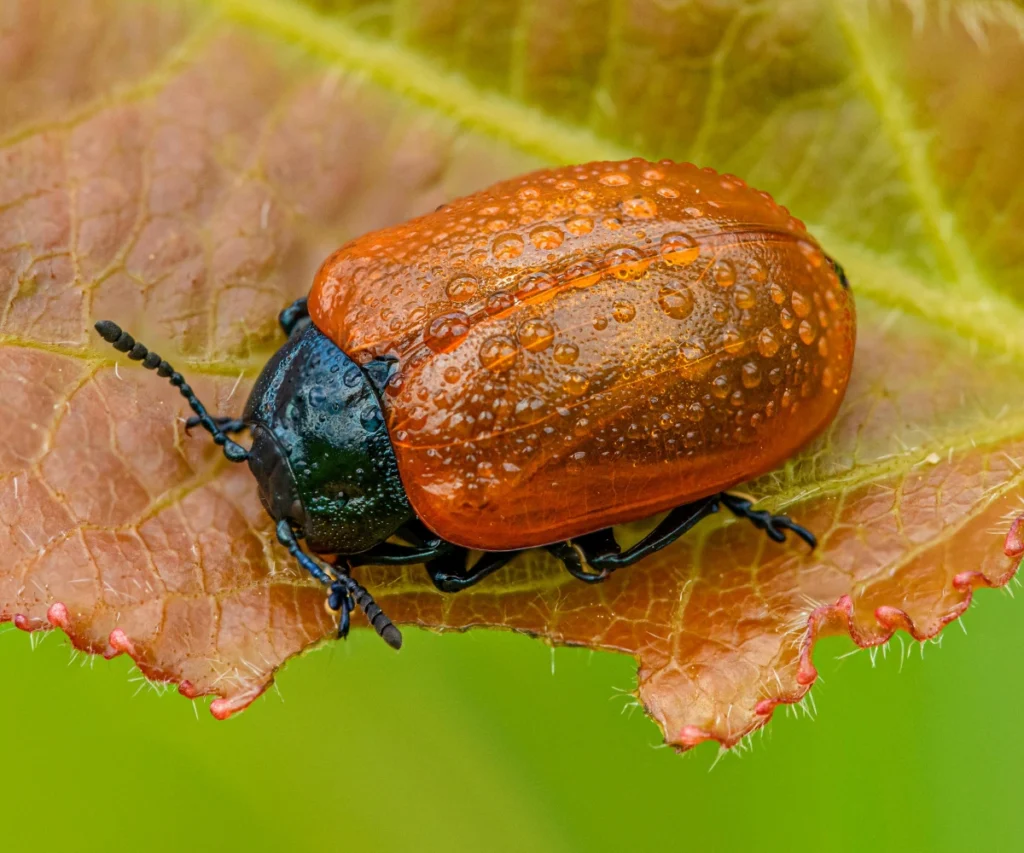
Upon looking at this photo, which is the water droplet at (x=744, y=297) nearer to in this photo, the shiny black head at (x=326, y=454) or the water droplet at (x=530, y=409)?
the water droplet at (x=530, y=409)

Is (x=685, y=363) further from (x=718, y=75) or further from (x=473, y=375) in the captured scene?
(x=718, y=75)

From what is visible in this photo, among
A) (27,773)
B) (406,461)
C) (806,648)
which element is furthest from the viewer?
(27,773)

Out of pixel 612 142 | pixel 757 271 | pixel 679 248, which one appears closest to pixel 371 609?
pixel 679 248

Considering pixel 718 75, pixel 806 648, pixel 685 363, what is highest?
pixel 718 75

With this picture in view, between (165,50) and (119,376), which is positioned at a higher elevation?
(165,50)

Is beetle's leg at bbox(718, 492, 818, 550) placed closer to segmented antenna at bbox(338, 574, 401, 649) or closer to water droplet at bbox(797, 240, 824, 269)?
water droplet at bbox(797, 240, 824, 269)

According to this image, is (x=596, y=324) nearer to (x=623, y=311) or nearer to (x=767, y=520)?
(x=623, y=311)

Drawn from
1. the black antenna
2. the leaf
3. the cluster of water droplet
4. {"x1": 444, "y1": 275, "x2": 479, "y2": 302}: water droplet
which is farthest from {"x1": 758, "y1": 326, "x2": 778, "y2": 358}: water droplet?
the black antenna

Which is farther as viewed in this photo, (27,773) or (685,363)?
(27,773)

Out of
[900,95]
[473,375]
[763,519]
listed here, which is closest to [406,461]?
[473,375]
